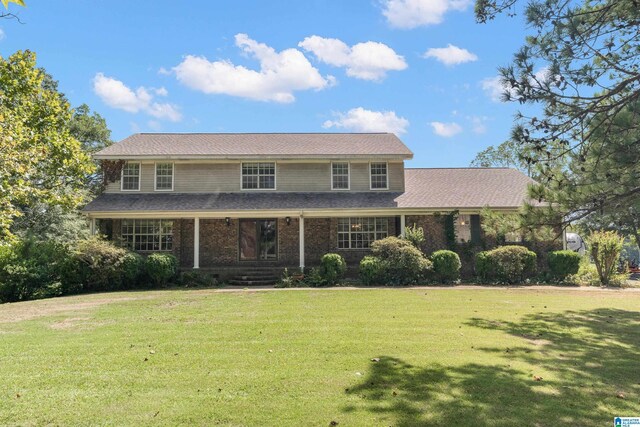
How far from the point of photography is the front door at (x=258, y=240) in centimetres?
1877

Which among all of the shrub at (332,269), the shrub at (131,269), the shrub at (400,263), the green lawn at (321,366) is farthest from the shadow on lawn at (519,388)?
the shrub at (131,269)

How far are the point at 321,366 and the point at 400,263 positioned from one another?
10622 mm

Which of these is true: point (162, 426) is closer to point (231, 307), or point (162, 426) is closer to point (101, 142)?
point (231, 307)

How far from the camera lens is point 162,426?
3.70 metres

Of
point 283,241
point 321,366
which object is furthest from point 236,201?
point 321,366

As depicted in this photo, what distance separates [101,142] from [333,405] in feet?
116

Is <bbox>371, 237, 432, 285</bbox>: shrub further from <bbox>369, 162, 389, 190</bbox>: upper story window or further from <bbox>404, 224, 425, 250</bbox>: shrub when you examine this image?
<bbox>369, 162, 389, 190</bbox>: upper story window

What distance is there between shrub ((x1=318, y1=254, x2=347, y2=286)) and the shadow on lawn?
9.47 metres

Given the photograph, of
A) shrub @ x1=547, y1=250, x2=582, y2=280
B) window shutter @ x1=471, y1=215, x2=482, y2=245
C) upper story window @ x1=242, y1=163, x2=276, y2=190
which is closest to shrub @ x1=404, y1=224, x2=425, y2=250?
window shutter @ x1=471, y1=215, x2=482, y2=245

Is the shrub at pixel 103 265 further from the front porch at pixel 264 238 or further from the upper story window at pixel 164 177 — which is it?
the upper story window at pixel 164 177

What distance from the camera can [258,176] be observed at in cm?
1973

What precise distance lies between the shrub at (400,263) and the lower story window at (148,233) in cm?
985

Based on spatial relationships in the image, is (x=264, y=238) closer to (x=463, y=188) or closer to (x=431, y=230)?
(x=431, y=230)

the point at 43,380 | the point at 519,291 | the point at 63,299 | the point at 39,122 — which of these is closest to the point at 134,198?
the point at 39,122
